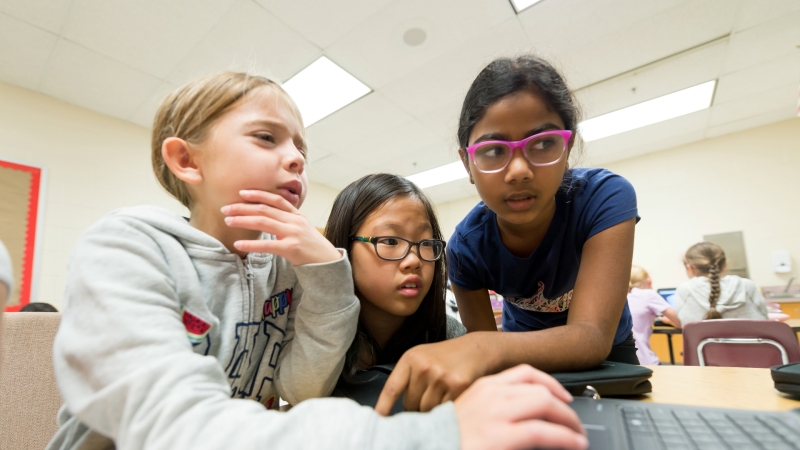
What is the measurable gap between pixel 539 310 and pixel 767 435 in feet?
2.61

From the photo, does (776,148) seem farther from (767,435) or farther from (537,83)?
(767,435)

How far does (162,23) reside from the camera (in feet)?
8.16

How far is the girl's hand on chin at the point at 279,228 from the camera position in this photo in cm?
58

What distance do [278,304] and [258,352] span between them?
3.8 inches

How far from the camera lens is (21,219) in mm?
2965

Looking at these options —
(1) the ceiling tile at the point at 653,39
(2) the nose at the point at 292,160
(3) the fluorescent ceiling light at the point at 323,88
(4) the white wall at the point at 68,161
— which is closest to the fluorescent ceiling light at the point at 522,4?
(1) the ceiling tile at the point at 653,39

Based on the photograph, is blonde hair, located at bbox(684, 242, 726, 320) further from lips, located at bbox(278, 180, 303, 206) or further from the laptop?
lips, located at bbox(278, 180, 303, 206)

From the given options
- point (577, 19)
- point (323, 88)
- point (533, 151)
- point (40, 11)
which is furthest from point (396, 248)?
point (40, 11)

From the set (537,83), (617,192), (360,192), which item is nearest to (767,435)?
(617,192)

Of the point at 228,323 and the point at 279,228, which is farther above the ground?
the point at 279,228

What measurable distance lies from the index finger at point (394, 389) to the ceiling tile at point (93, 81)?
138 inches

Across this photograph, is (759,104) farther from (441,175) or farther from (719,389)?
(719,389)

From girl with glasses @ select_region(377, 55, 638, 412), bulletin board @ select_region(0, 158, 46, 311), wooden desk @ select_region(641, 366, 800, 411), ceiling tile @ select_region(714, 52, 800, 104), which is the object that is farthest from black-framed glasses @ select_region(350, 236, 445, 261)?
ceiling tile @ select_region(714, 52, 800, 104)

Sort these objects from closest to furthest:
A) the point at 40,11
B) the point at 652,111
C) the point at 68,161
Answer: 1. the point at 40,11
2. the point at 68,161
3. the point at 652,111
